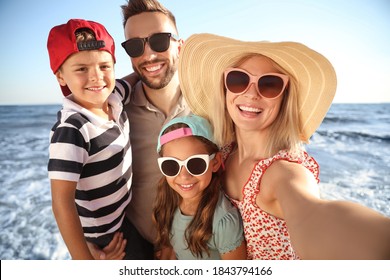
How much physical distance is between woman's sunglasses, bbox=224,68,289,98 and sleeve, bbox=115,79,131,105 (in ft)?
2.83

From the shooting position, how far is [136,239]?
2.29 meters

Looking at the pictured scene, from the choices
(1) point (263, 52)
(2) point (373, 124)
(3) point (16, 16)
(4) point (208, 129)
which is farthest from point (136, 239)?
(2) point (373, 124)

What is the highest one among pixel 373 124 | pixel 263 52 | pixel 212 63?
pixel 263 52

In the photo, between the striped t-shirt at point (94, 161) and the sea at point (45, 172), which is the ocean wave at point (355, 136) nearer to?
the sea at point (45, 172)

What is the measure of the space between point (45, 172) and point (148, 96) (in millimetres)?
5270

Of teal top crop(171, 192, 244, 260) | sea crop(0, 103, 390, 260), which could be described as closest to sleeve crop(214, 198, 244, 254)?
teal top crop(171, 192, 244, 260)

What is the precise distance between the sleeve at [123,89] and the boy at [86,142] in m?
0.16

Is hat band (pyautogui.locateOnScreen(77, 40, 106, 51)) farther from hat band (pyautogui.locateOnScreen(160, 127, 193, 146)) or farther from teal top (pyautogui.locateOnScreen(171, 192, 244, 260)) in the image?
teal top (pyautogui.locateOnScreen(171, 192, 244, 260))

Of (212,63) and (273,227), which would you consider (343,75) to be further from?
(273,227)

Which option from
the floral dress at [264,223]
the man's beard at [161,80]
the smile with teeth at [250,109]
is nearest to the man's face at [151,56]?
the man's beard at [161,80]

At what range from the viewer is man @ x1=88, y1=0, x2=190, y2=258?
7.32 ft

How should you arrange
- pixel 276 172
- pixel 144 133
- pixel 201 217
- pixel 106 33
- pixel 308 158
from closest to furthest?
pixel 276 172 → pixel 308 158 → pixel 201 217 → pixel 106 33 → pixel 144 133

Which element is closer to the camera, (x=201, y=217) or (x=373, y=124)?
(x=201, y=217)

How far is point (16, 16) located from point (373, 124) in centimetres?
1049
